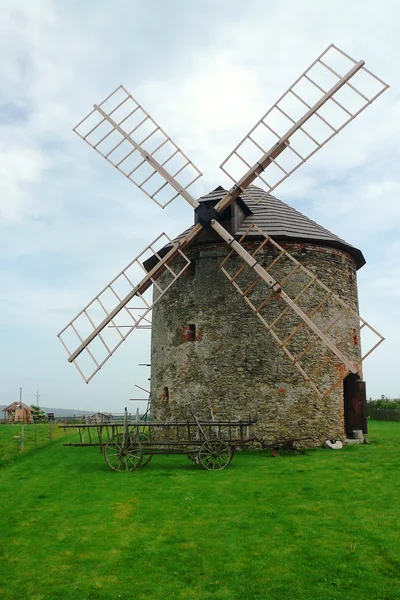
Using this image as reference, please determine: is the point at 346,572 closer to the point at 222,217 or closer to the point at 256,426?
the point at 256,426

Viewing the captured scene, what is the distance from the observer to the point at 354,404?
16516 mm

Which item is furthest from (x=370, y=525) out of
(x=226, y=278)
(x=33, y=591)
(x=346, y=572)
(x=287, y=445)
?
(x=226, y=278)

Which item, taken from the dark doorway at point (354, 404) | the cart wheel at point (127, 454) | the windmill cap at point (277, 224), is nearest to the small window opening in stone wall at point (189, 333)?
the windmill cap at point (277, 224)

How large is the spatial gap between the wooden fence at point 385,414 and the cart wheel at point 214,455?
19177 mm

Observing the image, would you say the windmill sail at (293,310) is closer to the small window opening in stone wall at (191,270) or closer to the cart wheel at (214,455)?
the small window opening in stone wall at (191,270)

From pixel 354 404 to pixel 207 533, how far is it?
935 centimetres

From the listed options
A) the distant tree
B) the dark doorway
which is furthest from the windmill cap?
the distant tree

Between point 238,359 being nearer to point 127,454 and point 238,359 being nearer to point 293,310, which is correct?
point 293,310

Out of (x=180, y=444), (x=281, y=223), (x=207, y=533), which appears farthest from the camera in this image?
(x=281, y=223)

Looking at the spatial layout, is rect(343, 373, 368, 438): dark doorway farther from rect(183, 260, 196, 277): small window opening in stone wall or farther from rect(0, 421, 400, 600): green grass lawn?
rect(183, 260, 196, 277): small window opening in stone wall

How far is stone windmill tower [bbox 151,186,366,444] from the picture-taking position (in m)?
15.1

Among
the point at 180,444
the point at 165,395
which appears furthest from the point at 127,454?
the point at 165,395

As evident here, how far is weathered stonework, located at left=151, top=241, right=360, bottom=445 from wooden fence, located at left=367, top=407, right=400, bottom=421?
568 inches

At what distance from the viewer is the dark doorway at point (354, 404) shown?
54.0ft
